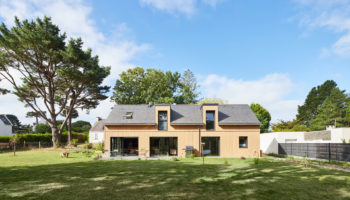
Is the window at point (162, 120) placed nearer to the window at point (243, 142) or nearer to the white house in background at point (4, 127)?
the window at point (243, 142)

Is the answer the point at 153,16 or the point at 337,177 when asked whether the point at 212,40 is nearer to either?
the point at 153,16

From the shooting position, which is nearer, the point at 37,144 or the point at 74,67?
the point at 74,67

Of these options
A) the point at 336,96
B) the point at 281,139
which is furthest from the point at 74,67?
the point at 336,96

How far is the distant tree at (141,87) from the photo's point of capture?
3544cm

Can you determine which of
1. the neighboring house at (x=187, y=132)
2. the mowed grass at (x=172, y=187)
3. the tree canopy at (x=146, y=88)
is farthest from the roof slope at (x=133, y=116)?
the tree canopy at (x=146, y=88)

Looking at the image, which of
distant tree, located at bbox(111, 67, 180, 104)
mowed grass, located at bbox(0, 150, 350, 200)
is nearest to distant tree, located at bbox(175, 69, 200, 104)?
distant tree, located at bbox(111, 67, 180, 104)

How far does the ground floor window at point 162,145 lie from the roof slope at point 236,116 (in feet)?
17.8

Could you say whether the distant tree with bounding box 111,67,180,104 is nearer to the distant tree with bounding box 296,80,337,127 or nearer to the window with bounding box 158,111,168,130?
the window with bounding box 158,111,168,130

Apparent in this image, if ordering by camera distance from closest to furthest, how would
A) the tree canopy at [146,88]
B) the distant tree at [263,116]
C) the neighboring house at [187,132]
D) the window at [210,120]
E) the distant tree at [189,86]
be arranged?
the neighboring house at [187,132] < the window at [210,120] < the tree canopy at [146,88] < the distant tree at [189,86] < the distant tree at [263,116]

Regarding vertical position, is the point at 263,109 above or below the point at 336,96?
below

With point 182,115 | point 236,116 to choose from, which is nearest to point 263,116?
point 236,116

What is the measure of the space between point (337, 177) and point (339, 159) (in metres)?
6.26

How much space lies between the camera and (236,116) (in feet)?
67.7

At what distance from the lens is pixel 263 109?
144ft
